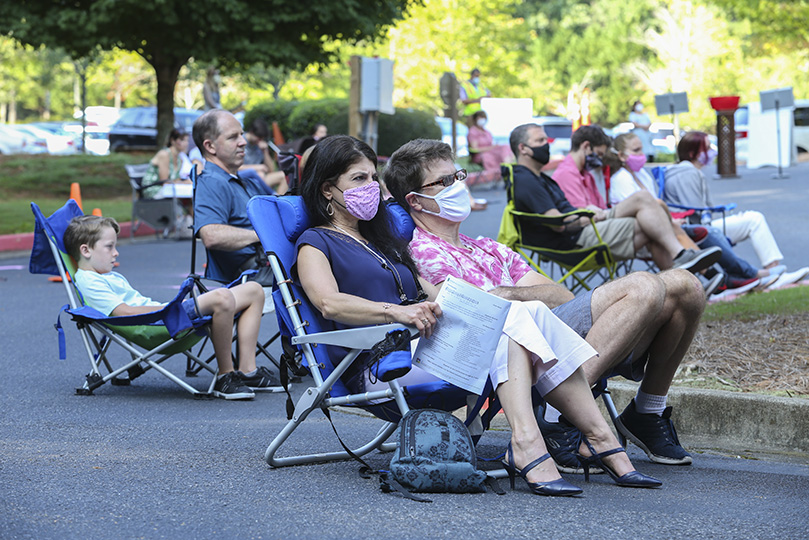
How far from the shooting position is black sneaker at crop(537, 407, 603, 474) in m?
4.37

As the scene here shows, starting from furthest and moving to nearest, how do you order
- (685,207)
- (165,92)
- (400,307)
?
(165,92)
(685,207)
(400,307)

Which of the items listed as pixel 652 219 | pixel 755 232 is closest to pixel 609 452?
pixel 652 219

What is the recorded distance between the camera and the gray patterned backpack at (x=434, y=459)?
3939mm

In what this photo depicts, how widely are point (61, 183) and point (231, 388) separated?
1913 cm

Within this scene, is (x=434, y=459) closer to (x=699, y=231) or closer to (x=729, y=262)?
(x=699, y=231)

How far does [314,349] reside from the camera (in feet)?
14.7

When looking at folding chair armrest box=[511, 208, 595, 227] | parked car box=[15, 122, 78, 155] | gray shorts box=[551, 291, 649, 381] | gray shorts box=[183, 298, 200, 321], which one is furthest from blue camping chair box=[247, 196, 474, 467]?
parked car box=[15, 122, 78, 155]

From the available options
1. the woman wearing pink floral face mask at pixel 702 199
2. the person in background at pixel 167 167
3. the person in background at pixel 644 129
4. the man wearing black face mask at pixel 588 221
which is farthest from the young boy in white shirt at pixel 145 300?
the person in background at pixel 644 129

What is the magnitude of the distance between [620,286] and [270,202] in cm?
151

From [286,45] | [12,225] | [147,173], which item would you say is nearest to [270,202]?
[147,173]

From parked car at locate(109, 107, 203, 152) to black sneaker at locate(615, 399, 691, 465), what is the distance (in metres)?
32.7

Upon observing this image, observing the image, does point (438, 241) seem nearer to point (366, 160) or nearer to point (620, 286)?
point (366, 160)

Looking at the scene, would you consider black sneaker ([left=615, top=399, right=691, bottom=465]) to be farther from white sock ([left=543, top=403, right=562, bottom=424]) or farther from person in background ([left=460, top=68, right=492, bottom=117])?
person in background ([left=460, top=68, right=492, bottom=117])

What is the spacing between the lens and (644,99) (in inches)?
2366
